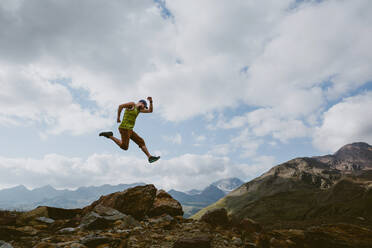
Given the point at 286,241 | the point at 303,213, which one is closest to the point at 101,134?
the point at 286,241

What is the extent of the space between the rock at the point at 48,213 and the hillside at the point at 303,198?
4043 centimetres

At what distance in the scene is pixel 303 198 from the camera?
126188 mm

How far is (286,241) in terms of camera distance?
7.11m

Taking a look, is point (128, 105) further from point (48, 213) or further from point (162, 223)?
point (48, 213)

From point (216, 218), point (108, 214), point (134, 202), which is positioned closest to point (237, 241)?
point (216, 218)

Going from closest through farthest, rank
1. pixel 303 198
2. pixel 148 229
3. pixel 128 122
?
pixel 148 229
pixel 128 122
pixel 303 198

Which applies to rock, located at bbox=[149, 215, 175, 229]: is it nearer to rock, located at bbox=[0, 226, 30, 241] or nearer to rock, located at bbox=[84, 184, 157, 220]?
rock, located at bbox=[84, 184, 157, 220]

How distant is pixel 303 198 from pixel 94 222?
5577 inches

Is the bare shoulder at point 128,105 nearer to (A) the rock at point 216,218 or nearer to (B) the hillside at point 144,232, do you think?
(B) the hillside at point 144,232

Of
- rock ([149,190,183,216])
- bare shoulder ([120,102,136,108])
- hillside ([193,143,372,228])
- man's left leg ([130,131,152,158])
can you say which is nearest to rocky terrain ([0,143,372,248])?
rock ([149,190,183,216])

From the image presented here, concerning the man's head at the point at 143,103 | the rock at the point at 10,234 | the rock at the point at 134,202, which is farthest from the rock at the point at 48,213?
the man's head at the point at 143,103

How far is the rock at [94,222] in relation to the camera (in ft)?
29.3

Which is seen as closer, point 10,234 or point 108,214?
point 10,234

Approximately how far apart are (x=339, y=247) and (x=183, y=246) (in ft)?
15.2
